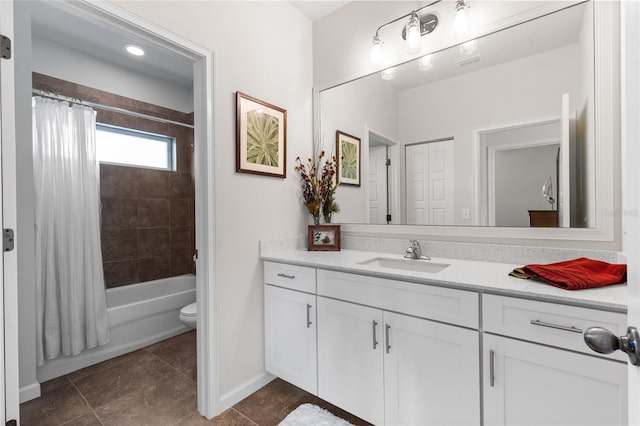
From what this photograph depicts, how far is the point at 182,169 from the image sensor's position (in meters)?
3.44

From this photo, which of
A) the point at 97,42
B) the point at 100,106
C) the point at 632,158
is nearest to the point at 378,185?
the point at 632,158

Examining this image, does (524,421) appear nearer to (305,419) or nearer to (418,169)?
(305,419)

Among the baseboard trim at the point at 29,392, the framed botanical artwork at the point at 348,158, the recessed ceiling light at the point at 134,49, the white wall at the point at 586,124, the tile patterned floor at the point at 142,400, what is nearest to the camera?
the white wall at the point at 586,124

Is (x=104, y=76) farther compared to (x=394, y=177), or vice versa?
(x=104, y=76)

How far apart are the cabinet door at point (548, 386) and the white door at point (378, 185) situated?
1097 mm

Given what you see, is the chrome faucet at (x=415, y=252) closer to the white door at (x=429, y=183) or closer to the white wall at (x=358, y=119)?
the white door at (x=429, y=183)

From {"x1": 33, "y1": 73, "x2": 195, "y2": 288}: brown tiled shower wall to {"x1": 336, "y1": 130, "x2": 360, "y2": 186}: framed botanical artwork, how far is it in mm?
2095

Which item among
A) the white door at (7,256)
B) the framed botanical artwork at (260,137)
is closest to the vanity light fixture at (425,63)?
the framed botanical artwork at (260,137)

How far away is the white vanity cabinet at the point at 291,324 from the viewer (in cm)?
167

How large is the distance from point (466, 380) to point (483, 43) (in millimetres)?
1747

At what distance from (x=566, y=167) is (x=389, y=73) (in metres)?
1.19

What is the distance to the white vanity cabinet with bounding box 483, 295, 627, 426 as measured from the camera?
3.09ft

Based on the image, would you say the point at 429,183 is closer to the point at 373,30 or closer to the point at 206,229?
the point at 373,30

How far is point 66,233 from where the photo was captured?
2.26 meters
